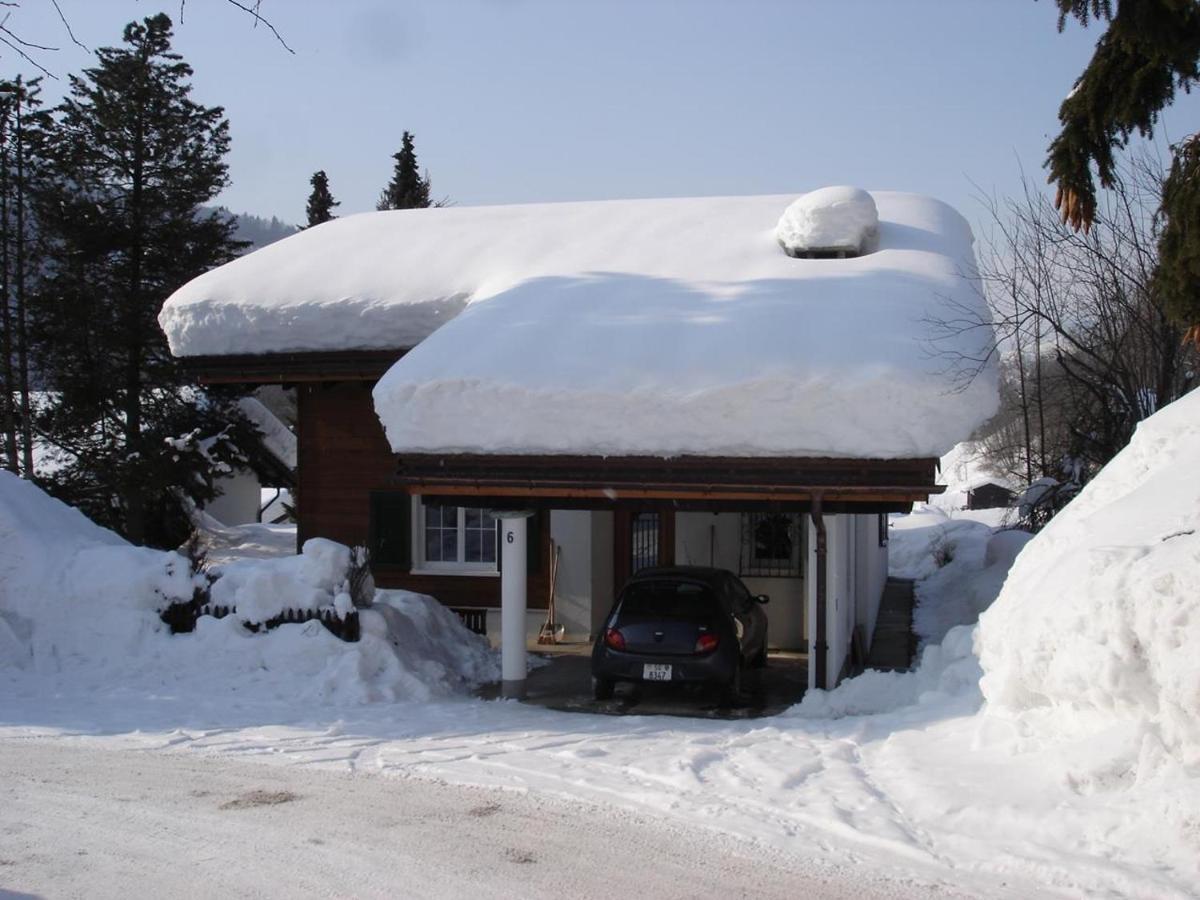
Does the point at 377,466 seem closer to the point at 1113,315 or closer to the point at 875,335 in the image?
the point at 875,335

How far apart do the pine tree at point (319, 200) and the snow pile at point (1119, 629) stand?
36488 mm

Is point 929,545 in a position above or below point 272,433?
below

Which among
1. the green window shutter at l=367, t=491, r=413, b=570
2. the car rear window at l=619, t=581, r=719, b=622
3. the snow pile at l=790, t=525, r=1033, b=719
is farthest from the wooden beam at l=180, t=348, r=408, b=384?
the snow pile at l=790, t=525, r=1033, b=719

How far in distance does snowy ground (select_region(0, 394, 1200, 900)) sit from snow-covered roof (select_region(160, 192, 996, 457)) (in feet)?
7.24

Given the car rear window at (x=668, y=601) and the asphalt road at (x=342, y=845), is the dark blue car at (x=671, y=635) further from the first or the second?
the asphalt road at (x=342, y=845)

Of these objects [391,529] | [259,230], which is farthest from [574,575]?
[259,230]

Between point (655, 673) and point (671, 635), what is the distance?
42 centimetres

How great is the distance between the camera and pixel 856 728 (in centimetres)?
988

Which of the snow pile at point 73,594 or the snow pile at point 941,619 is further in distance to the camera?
the snow pile at point 73,594

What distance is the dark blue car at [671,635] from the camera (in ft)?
38.5

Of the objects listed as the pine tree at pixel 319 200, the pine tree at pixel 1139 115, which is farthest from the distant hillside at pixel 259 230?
the pine tree at pixel 1139 115

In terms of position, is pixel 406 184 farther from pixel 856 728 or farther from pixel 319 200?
pixel 856 728

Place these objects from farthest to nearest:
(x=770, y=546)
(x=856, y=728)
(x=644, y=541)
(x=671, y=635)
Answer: (x=644, y=541)
(x=770, y=546)
(x=671, y=635)
(x=856, y=728)

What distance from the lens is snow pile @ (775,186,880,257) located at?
14891mm
